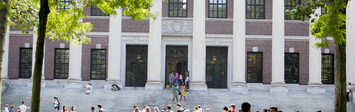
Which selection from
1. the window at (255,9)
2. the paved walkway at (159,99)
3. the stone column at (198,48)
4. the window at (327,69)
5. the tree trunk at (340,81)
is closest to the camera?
the tree trunk at (340,81)

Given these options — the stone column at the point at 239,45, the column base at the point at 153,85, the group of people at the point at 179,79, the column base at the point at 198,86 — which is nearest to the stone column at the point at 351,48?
the stone column at the point at 239,45

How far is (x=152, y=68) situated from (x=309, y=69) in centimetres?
1170

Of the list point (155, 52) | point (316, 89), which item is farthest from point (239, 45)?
point (316, 89)

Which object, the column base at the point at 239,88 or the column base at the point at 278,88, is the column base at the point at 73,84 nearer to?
the column base at the point at 239,88

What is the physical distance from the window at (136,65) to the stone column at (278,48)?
9.70 meters

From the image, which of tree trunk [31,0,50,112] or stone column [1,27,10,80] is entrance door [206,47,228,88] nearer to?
stone column [1,27,10,80]

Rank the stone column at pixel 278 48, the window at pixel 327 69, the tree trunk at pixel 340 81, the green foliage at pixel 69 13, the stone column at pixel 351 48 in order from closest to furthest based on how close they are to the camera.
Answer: the tree trunk at pixel 340 81 → the green foliage at pixel 69 13 → the stone column at pixel 351 48 → the stone column at pixel 278 48 → the window at pixel 327 69

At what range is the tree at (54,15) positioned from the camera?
13242 mm

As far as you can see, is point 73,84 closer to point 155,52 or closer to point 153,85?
point 153,85

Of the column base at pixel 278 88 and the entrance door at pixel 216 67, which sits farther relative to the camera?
the entrance door at pixel 216 67

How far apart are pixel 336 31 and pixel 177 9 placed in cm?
2291

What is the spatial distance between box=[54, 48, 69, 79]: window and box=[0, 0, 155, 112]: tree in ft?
54.9

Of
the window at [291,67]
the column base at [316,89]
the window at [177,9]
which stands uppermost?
the window at [177,9]

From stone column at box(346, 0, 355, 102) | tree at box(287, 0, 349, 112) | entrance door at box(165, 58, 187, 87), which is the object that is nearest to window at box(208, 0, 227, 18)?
entrance door at box(165, 58, 187, 87)
